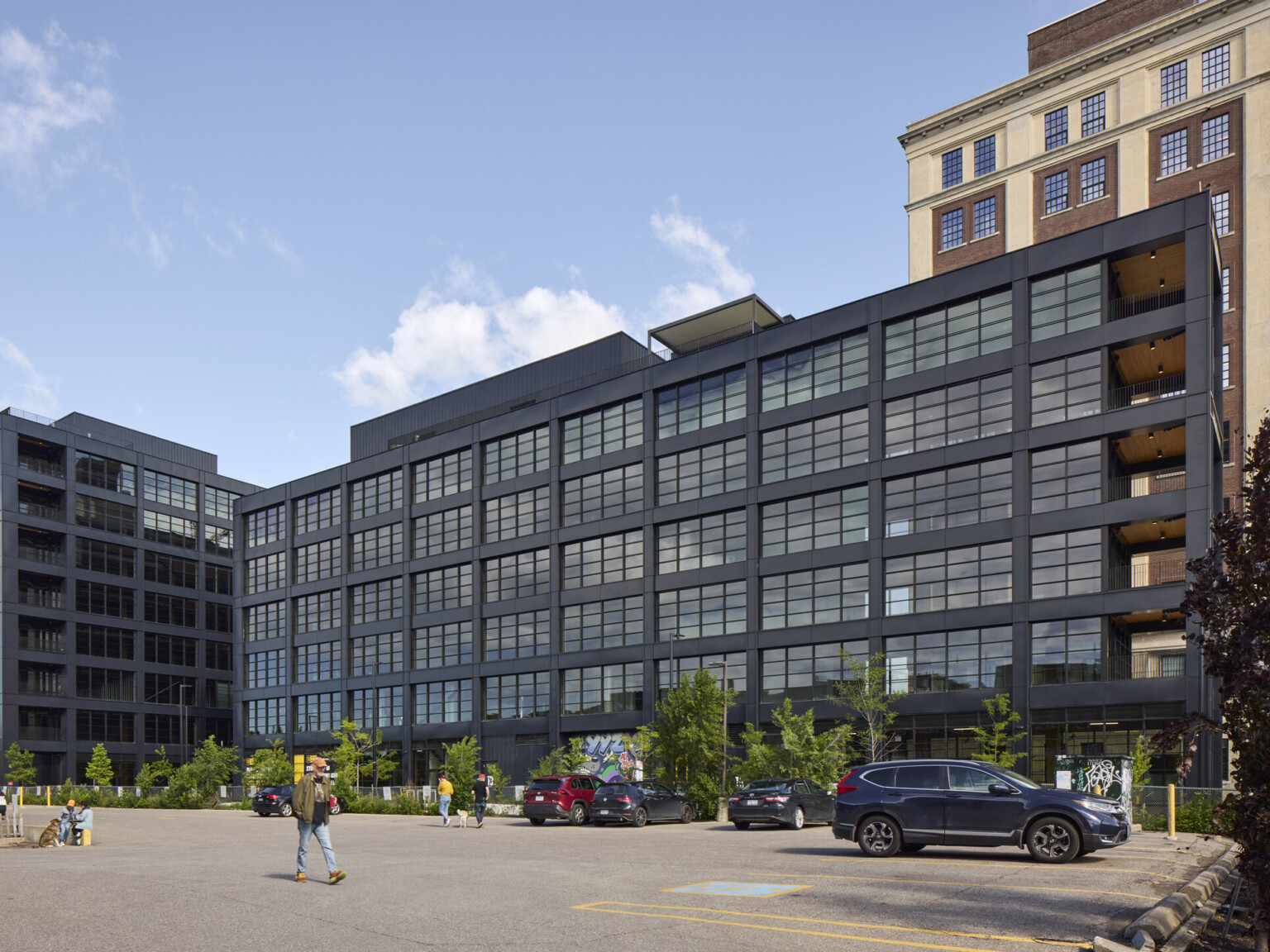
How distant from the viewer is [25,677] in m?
86.1

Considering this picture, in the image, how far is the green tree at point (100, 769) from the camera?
262ft

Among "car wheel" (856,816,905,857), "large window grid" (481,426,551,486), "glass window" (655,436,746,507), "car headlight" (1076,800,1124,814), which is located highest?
"large window grid" (481,426,551,486)

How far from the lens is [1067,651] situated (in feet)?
140

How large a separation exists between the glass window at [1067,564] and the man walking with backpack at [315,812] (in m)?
34.8

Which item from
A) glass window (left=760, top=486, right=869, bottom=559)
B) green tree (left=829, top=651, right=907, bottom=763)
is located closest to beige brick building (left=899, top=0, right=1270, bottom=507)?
glass window (left=760, top=486, right=869, bottom=559)

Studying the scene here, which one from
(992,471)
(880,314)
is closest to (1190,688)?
(992,471)

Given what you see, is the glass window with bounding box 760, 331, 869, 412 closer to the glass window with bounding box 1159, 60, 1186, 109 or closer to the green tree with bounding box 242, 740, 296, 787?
the glass window with bounding box 1159, 60, 1186, 109

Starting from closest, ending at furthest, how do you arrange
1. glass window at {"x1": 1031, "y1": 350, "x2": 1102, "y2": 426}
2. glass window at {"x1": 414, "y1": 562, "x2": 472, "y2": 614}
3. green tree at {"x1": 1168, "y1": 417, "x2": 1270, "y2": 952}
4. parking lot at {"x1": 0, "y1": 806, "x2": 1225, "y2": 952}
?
green tree at {"x1": 1168, "y1": 417, "x2": 1270, "y2": 952} < parking lot at {"x1": 0, "y1": 806, "x2": 1225, "y2": 952} < glass window at {"x1": 1031, "y1": 350, "x2": 1102, "y2": 426} < glass window at {"x1": 414, "y1": 562, "x2": 472, "y2": 614}

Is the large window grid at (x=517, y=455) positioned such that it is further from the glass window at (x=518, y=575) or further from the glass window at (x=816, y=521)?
the glass window at (x=816, y=521)

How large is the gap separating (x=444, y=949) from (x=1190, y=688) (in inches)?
1454

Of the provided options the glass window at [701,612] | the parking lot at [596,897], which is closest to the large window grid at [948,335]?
the glass window at [701,612]

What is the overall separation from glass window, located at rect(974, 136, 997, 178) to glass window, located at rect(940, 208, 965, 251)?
8.91ft

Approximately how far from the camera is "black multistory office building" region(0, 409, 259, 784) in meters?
86.4

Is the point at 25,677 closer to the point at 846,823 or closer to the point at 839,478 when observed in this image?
the point at 839,478
